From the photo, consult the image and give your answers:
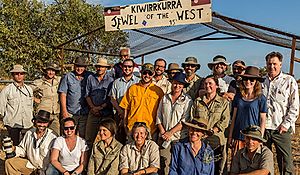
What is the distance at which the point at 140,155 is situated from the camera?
213 inches

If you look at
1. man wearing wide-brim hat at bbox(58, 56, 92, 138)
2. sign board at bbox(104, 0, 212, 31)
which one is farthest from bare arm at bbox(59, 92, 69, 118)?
sign board at bbox(104, 0, 212, 31)

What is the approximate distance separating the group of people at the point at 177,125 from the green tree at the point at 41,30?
7.29 meters

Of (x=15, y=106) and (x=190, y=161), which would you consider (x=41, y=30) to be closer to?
(x=15, y=106)

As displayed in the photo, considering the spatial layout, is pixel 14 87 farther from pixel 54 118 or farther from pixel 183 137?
pixel 183 137

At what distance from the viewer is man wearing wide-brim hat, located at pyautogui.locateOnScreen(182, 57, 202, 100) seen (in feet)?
20.0

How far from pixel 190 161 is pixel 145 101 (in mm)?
1246

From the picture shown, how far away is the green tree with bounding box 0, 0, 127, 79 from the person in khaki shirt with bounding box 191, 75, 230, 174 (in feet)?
28.0

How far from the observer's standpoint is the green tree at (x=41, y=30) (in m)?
15.0

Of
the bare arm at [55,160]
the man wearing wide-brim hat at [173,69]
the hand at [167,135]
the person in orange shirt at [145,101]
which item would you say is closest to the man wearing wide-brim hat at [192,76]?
the man wearing wide-brim hat at [173,69]

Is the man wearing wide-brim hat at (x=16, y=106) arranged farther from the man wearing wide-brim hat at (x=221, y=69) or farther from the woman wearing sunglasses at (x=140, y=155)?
the man wearing wide-brim hat at (x=221, y=69)

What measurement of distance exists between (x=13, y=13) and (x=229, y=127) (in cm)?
1220

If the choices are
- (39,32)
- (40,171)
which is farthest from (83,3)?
(40,171)

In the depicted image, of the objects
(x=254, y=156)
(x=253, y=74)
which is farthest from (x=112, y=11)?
(x=254, y=156)

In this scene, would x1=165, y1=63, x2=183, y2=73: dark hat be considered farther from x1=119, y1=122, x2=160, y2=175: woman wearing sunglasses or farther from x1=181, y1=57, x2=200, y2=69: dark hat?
x1=119, y1=122, x2=160, y2=175: woman wearing sunglasses
